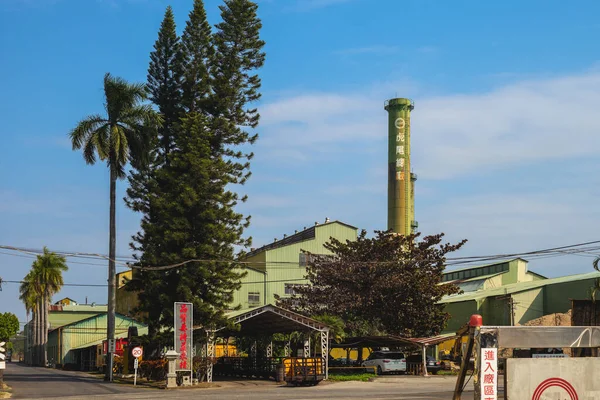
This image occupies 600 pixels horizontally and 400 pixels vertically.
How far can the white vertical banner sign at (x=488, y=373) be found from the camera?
1426cm

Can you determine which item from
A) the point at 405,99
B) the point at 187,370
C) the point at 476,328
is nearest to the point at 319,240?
the point at 405,99

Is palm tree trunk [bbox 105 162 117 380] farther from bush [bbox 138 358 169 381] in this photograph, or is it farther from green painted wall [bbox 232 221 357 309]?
green painted wall [bbox 232 221 357 309]

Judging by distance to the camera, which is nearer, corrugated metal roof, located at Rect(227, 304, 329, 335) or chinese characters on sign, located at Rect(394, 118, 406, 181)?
corrugated metal roof, located at Rect(227, 304, 329, 335)

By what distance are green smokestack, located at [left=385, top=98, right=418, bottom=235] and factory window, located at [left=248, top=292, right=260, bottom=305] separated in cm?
2442

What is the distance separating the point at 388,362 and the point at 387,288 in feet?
24.3

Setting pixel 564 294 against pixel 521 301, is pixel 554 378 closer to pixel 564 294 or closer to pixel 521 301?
pixel 521 301

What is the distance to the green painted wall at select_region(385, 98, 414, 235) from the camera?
95250 mm

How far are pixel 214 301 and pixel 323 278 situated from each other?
1675 centimetres

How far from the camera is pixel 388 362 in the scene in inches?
2112

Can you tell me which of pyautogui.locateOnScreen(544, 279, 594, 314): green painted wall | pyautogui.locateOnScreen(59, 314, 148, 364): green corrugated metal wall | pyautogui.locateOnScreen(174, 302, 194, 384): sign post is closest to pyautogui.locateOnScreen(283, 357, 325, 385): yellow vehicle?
pyautogui.locateOnScreen(174, 302, 194, 384): sign post

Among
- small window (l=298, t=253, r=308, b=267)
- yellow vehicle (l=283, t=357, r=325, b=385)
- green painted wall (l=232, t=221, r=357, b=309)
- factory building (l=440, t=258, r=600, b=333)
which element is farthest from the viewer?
small window (l=298, t=253, r=308, b=267)

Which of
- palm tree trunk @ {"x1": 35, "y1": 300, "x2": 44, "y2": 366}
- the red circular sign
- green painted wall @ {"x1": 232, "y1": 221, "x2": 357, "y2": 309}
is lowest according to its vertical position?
palm tree trunk @ {"x1": 35, "y1": 300, "x2": 44, "y2": 366}

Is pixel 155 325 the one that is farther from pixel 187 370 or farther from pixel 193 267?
pixel 187 370

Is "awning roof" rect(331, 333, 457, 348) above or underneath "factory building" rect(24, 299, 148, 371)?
above
